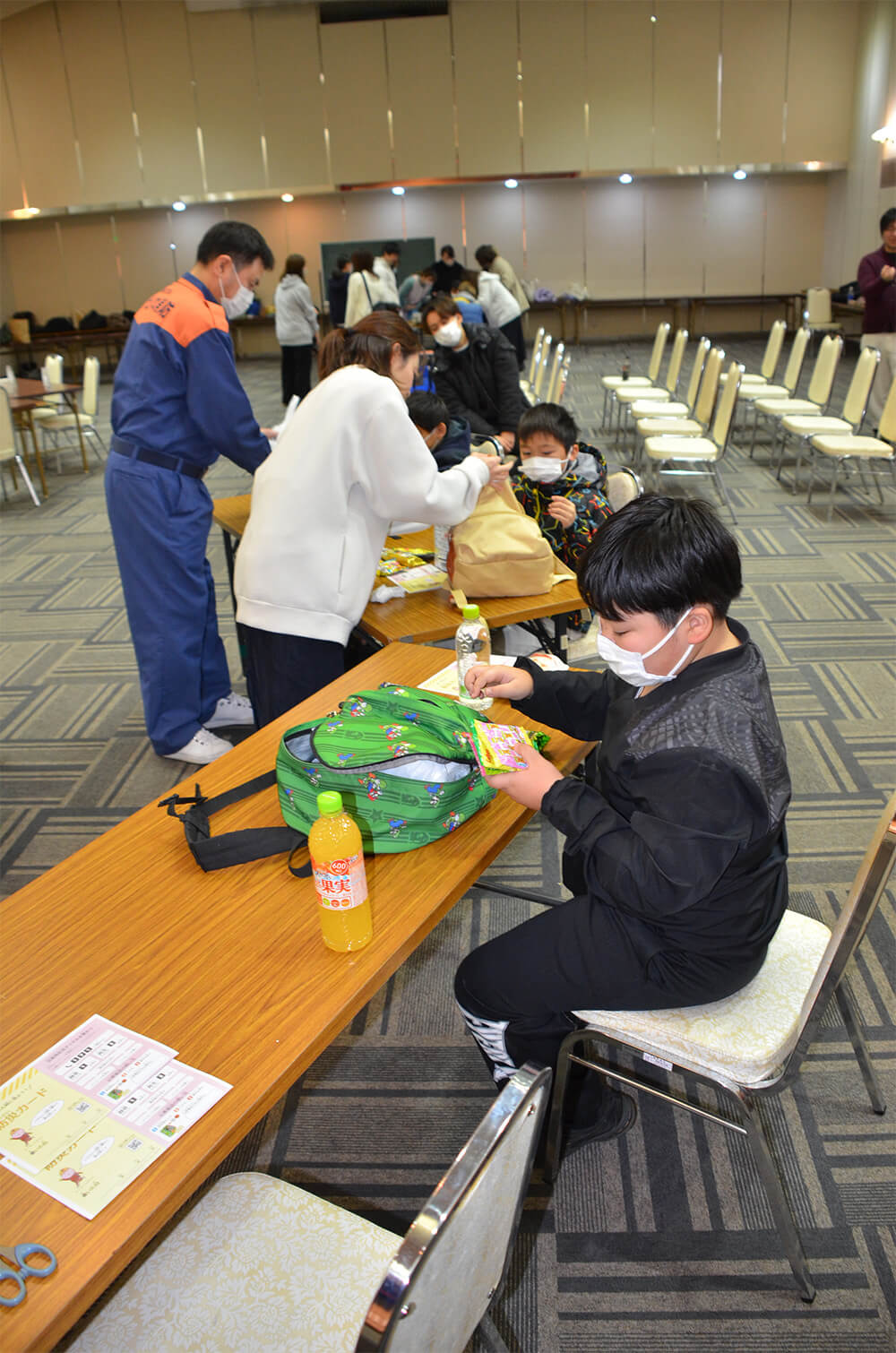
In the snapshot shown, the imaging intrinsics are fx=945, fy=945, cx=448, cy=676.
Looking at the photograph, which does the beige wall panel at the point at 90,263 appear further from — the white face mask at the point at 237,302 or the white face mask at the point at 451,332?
the white face mask at the point at 237,302

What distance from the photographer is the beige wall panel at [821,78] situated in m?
12.0

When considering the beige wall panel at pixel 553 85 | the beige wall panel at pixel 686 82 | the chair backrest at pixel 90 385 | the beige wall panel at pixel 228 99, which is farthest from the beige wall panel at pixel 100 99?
the beige wall panel at pixel 686 82

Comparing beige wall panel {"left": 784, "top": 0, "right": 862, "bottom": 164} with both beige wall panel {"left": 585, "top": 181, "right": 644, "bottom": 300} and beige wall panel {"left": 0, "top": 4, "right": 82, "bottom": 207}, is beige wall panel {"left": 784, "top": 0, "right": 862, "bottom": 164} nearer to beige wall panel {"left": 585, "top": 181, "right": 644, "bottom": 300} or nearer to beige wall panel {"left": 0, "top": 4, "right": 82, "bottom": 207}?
beige wall panel {"left": 585, "top": 181, "right": 644, "bottom": 300}

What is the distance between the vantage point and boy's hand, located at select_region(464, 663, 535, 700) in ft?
5.97

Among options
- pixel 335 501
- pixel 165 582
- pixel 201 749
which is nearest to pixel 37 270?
pixel 165 582

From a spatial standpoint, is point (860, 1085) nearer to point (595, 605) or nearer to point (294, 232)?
point (595, 605)

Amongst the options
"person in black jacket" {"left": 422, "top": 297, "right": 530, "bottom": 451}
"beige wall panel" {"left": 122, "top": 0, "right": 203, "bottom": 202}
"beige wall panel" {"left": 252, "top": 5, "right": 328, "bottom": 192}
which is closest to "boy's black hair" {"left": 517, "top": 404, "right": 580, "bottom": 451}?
"person in black jacket" {"left": 422, "top": 297, "right": 530, "bottom": 451}

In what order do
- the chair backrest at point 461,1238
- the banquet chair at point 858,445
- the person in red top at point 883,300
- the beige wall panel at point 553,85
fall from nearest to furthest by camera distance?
the chair backrest at point 461,1238, the banquet chair at point 858,445, the person in red top at point 883,300, the beige wall panel at point 553,85

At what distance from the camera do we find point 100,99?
503 inches

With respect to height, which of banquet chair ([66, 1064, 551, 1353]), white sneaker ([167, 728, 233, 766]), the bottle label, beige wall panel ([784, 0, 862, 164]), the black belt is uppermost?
beige wall panel ([784, 0, 862, 164])

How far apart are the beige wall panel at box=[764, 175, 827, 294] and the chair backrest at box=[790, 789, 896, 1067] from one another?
560 inches

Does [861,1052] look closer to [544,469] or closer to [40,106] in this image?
[544,469]

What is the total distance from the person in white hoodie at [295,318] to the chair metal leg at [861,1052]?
7.78 metres

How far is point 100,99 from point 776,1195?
15125mm
